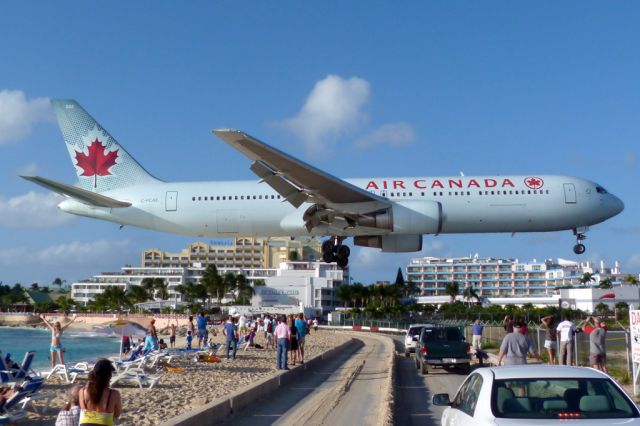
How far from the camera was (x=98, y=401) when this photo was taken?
6.21 m

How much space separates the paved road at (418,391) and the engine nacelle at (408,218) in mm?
5184

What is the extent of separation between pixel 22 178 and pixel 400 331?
44.3 metres

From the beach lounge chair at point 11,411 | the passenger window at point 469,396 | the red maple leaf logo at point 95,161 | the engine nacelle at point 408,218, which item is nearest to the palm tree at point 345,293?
the red maple leaf logo at point 95,161

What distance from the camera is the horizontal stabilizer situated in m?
25.9

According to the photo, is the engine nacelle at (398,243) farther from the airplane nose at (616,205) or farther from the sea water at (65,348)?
the sea water at (65,348)

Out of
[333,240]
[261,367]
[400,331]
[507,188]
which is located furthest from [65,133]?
[400,331]

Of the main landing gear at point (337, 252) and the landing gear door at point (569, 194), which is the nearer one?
the landing gear door at point (569, 194)

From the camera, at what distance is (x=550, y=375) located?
6262mm

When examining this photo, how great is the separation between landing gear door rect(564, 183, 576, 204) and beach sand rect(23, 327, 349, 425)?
13.9m

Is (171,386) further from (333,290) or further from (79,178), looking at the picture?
(333,290)

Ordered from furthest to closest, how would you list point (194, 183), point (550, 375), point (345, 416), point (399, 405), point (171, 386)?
point (194, 183) < point (171, 386) < point (399, 405) < point (345, 416) < point (550, 375)

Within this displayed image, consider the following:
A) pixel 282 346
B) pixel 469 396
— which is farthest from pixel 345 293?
pixel 469 396

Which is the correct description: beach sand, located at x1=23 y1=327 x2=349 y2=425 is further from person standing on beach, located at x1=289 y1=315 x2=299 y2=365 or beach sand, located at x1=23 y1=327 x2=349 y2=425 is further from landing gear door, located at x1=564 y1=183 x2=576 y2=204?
landing gear door, located at x1=564 y1=183 x2=576 y2=204

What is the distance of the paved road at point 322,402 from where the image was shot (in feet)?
38.5
